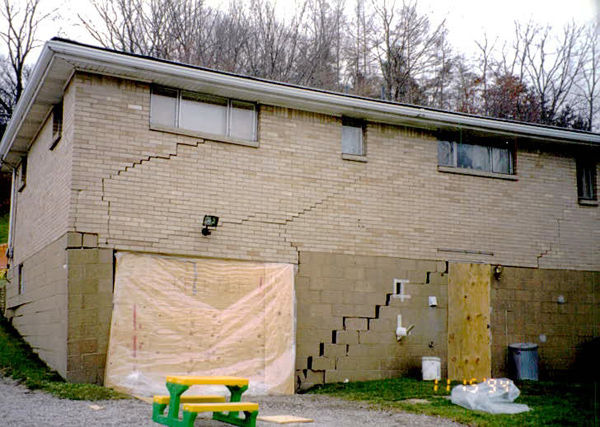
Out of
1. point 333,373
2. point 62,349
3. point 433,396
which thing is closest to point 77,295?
point 62,349

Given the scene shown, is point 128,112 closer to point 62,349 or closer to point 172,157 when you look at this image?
point 172,157

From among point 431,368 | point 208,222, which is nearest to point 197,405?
point 208,222

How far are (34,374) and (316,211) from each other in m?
5.44

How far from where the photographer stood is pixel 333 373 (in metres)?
12.1

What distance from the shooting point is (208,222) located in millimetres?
11102

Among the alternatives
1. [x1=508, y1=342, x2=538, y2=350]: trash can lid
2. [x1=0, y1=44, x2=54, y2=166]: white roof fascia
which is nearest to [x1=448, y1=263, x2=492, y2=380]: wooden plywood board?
[x1=508, y1=342, x2=538, y2=350]: trash can lid

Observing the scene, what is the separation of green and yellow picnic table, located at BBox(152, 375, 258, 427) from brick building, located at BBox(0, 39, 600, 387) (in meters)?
2.99

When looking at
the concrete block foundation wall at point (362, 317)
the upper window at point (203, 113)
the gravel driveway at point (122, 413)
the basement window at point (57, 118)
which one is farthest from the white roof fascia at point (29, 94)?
the concrete block foundation wall at point (362, 317)

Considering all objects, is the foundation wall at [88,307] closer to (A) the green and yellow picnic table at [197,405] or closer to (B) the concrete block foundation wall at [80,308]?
(B) the concrete block foundation wall at [80,308]

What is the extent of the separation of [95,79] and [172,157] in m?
1.74

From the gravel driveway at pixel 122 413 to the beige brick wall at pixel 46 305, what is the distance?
96cm

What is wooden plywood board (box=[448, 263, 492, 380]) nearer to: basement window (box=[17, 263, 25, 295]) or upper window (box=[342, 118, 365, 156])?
upper window (box=[342, 118, 365, 156])

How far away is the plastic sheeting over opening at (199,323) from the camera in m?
10.3

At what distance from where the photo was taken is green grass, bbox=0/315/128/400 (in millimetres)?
9281
